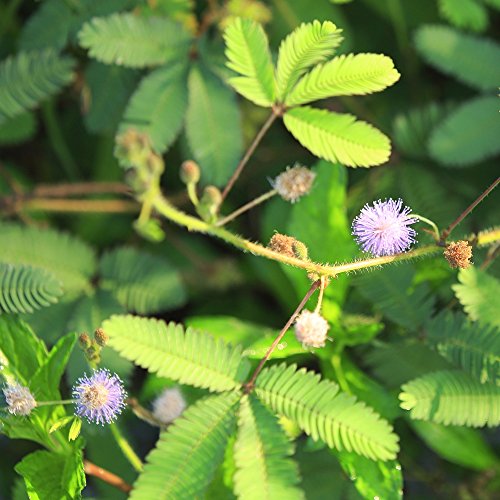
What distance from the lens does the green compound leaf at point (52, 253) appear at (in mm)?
2137

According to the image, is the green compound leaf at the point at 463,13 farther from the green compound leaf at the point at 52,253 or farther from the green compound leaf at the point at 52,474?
the green compound leaf at the point at 52,474

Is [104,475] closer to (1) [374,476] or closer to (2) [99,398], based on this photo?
(2) [99,398]

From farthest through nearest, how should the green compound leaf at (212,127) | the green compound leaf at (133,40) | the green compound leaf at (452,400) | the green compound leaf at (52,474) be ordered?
the green compound leaf at (212,127), the green compound leaf at (133,40), the green compound leaf at (452,400), the green compound leaf at (52,474)

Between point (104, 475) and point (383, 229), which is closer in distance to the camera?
point (383, 229)

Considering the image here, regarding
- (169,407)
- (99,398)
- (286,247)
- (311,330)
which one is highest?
(286,247)

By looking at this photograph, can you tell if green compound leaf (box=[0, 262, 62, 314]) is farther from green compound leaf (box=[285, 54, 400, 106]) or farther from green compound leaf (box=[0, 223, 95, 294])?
green compound leaf (box=[285, 54, 400, 106])

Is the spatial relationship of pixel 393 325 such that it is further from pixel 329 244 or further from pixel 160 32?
pixel 160 32

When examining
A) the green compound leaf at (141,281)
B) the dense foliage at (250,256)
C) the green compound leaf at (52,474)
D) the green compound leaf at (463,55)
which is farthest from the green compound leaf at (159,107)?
the green compound leaf at (52,474)

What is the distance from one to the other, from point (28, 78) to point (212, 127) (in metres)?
0.54

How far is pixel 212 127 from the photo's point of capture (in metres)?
2.05

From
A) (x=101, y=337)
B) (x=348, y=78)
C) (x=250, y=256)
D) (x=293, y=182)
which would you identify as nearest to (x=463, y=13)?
(x=348, y=78)

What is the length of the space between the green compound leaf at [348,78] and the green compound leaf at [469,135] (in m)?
0.61

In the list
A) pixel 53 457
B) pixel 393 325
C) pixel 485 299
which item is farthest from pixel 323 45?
pixel 53 457

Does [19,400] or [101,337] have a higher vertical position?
[101,337]
